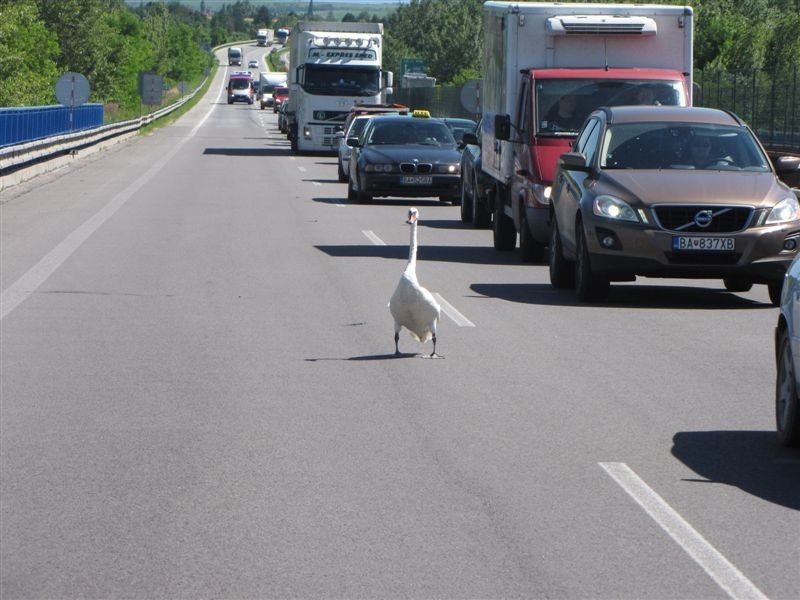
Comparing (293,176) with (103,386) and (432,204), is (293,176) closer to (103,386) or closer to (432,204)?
(432,204)

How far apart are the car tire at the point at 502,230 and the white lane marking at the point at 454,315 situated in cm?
493

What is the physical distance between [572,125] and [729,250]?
4583 mm

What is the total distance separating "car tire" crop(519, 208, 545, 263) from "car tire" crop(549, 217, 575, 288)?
2.05m

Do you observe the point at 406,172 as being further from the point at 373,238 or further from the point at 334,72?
the point at 334,72

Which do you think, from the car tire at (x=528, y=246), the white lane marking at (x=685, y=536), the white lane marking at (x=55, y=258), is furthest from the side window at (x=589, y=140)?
the white lane marking at (x=685, y=536)

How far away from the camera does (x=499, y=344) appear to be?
12188 millimetres

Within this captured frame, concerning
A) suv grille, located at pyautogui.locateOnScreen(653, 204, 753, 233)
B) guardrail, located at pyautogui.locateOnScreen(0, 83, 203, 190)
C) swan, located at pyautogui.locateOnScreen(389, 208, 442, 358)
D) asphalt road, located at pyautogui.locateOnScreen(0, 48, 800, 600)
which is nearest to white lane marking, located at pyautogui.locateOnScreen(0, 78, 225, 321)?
asphalt road, located at pyautogui.locateOnScreen(0, 48, 800, 600)

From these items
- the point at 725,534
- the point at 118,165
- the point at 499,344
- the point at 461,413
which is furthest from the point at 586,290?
the point at 118,165

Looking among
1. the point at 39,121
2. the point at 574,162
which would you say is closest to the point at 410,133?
the point at 39,121

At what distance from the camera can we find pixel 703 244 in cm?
1442

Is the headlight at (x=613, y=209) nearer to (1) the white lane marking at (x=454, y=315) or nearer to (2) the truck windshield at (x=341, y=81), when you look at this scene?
(1) the white lane marking at (x=454, y=315)

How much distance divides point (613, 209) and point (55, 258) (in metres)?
6.52

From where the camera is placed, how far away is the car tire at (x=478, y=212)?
23.7 m

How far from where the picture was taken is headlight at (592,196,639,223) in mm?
14625
